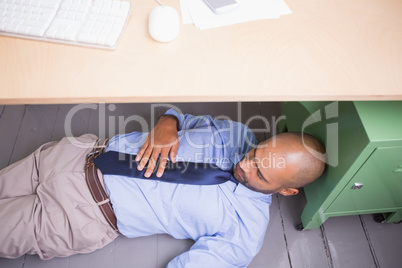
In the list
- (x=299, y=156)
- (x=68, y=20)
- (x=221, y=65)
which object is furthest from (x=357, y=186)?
(x=68, y=20)

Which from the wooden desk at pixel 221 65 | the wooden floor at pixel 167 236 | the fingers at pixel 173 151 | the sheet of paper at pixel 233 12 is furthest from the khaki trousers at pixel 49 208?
the sheet of paper at pixel 233 12

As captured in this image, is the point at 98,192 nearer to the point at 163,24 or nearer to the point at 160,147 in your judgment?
the point at 160,147

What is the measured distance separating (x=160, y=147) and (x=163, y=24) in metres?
0.49

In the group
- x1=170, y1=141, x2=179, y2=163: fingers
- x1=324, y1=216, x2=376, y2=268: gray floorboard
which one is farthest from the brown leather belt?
x1=324, y1=216, x2=376, y2=268: gray floorboard

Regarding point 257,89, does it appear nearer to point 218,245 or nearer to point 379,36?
point 379,36

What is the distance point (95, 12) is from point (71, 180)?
58cm

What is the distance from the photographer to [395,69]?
822mm

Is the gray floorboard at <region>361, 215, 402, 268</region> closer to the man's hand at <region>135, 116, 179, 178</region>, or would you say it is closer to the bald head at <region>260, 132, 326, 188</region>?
the bald head at <region>260, 132, 326, 188</region>

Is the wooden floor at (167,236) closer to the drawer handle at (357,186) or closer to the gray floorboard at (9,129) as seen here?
the gray floorboard at (9,129)

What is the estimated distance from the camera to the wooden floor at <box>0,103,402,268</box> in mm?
1307

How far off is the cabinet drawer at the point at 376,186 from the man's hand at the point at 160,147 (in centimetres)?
62

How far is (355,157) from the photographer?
36.3 inches

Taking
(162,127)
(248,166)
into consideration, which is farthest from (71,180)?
(248,166)

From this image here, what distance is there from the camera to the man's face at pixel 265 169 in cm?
104
